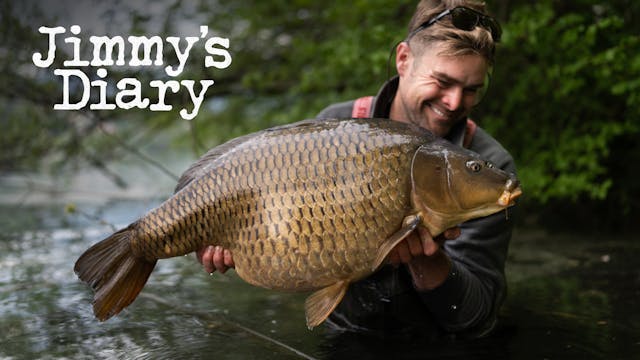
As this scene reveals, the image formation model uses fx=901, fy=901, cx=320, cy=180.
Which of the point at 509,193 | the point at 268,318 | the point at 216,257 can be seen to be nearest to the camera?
the point at 509,193

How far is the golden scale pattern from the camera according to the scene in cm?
190

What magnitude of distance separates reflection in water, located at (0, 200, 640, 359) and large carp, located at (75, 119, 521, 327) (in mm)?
544

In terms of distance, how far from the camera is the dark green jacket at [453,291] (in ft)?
8.14

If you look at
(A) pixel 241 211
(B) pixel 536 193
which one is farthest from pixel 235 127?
(A) pixel 241 211

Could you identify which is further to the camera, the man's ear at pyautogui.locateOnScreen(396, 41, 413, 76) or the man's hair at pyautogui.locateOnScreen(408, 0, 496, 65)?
the man's ear at pyautogui.locateOnScreen(396, 41, 413, 76)

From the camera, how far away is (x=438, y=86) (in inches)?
99.0

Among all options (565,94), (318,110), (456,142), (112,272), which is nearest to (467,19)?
(456,142)

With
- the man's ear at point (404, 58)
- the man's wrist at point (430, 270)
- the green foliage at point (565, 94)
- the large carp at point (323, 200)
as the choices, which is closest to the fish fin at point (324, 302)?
the large carp at point (323, 200)

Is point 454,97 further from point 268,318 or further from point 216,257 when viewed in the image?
point 268,318

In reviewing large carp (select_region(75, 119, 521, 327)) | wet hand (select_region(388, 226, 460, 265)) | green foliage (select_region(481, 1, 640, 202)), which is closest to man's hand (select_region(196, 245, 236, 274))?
large carp (select_region(75, 119, 521, 327))

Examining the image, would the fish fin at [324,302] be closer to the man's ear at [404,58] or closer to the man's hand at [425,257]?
the man's hand at [425,257]

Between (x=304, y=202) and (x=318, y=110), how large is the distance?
10.5 ft

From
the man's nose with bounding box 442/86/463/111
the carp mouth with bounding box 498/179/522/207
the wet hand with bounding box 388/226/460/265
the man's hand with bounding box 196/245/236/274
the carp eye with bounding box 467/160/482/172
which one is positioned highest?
the man's nose with bounding box 442/86/463/111

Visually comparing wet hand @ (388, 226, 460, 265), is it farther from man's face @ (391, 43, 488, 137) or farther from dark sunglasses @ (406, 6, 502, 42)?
dark sunglasses @ (406, 6, 502, 42)
